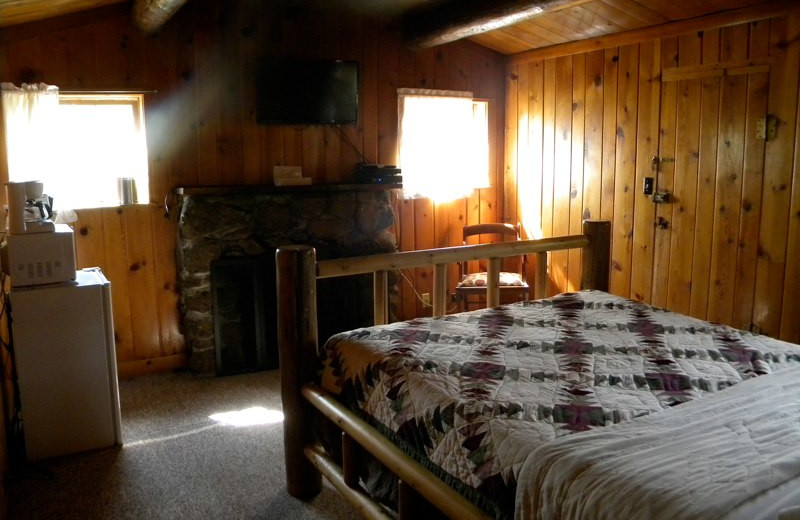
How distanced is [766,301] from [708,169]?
81 centimetres

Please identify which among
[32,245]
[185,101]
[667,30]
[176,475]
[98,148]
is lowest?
[176,475]

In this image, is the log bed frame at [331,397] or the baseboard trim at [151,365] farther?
the baseboard trim at [151,365]

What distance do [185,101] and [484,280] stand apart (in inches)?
90.5

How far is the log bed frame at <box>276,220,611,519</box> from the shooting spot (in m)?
1.84

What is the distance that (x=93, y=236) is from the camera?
3828mm

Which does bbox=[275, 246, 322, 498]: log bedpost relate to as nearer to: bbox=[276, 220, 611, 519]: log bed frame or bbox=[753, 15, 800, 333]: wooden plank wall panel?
bbox=[276, 220, 611, 519]: log bed frame

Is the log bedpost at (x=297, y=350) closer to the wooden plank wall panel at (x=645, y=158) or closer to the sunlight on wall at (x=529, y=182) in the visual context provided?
the wooden plank wall panel at (x=645, y=158)

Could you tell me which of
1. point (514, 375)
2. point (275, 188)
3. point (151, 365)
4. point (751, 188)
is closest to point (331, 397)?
point (514, 375)

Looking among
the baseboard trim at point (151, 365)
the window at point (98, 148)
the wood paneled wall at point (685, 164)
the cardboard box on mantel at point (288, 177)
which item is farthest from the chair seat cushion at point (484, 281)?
the window at point (98, 148)

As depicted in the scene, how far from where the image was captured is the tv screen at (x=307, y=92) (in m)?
4.16

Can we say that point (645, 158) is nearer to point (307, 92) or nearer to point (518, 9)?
point (518, 9)

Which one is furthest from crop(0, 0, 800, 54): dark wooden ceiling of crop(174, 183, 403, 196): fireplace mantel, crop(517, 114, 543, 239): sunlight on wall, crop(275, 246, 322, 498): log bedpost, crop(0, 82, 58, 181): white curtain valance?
crop(275, 246, 322, 498): log bedpost

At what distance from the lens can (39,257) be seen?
2836 mm

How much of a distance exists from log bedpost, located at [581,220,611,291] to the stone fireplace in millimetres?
1649
